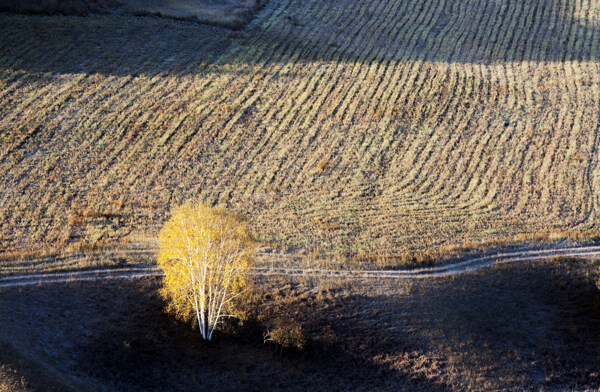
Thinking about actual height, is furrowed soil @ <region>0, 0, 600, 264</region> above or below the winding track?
above

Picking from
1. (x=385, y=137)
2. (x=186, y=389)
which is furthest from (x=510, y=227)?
(x=186, y=389)

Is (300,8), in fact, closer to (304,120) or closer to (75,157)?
(304,120)

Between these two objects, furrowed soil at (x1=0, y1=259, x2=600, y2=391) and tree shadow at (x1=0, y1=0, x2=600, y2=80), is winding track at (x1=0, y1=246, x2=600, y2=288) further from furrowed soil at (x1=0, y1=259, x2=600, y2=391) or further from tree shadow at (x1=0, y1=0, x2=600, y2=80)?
tree shadow at (x1=0, y1=0, x2=600, y2=80)

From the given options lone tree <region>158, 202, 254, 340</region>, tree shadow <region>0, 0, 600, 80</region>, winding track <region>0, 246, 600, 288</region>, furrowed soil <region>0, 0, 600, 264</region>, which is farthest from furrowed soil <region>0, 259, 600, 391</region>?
tree shadow <region>0, 0, 600, 80</region>

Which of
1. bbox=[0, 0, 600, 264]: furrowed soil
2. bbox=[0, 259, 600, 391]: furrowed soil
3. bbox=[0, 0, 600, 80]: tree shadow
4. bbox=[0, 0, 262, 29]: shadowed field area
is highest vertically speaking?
bbox=[0, 0, 262, 29]: shadowed field area

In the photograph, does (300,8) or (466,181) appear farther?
(300,8)

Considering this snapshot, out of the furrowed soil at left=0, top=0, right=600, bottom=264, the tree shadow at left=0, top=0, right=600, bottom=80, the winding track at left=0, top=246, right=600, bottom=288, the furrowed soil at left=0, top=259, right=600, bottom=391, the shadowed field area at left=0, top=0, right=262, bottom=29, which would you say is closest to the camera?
the furrowed soil at left=0, top=259, right=600, bottom=391

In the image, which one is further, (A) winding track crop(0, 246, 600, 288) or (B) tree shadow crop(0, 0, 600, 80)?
(B) tree shadow crop(0, 0, 600, 80)

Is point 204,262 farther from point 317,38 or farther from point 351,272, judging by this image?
point 317,38
